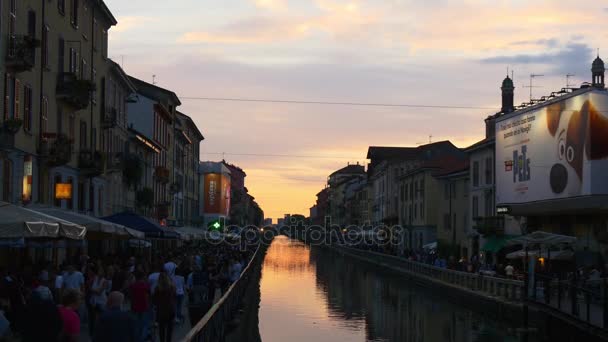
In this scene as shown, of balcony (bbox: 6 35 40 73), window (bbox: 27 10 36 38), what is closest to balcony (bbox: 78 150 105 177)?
window (bbox: 27 10 36 38)

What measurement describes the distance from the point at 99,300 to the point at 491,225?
4402cm

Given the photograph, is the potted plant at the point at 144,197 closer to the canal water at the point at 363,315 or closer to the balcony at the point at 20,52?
the canal water at the point at 363,315

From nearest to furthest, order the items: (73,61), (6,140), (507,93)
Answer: (6,140), (73,61), (507,93)

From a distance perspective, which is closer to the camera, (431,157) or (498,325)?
(498,325)

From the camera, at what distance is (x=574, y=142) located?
4816 cm

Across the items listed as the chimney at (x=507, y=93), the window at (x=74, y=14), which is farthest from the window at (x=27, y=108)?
the chimney at (x=507, y=93)

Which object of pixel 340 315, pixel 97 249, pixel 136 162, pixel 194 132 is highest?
pixel 194 132

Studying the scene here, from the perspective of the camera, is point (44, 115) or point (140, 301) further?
point (44, 115)

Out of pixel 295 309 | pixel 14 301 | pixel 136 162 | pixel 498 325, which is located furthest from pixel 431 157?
pixel 14 301

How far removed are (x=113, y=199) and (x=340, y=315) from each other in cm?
1647

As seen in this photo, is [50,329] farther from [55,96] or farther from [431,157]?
[431,157]

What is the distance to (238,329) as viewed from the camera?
25438mm

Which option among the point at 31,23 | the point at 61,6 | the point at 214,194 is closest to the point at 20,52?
the point at 31,23

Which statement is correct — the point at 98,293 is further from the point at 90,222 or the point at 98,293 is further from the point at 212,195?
the point at 212,195
